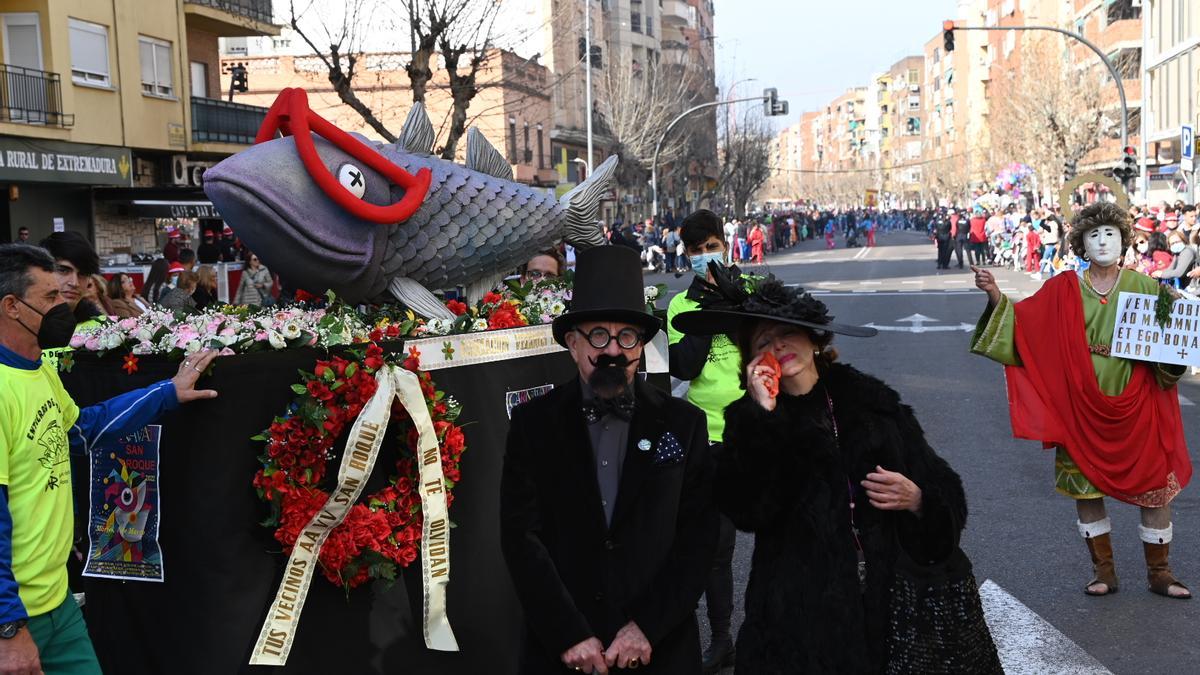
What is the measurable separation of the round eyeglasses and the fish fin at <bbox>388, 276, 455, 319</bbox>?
182 cm

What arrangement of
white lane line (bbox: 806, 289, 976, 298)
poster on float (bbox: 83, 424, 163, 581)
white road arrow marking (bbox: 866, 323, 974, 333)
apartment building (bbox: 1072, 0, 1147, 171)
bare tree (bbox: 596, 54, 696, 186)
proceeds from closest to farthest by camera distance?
1. poster on float (bbox: 83, 424, 163, 581)
2. white road arrow marking (bbox: 866, 323, 974, 333)
3. white lane line (bbox: 806, 289, 976, 298)
4. apartment building (bbox: 1072, 0, 1147, 171)
5. bare tree (bbox: 596, 54, 696, 186)

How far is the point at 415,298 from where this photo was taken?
568cm

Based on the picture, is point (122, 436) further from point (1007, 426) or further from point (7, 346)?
point (1007, 426)

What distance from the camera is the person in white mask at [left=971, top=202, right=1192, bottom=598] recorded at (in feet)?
21.4

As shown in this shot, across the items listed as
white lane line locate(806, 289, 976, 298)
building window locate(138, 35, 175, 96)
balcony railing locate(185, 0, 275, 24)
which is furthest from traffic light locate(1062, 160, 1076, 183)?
building window locate(138, 35, 175, 96)

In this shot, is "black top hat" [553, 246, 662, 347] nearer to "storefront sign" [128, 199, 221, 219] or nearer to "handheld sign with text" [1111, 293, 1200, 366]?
"handheld sign with text" [1111, 293, 1200, 366]

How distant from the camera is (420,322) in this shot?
5.41 m

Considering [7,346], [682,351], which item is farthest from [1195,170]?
[7,346]

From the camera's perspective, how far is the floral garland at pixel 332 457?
4.62 meters

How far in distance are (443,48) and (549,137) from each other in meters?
35.9

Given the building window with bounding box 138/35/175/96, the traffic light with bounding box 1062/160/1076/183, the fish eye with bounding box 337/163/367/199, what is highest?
the building window with bounding box 138/35/175/96

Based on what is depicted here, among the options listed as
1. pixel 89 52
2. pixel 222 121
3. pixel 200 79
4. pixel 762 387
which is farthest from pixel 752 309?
pixel 200 79

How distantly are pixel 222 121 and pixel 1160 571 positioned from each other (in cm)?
2904

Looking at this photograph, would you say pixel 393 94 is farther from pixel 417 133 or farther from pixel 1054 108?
pixel 417 133
